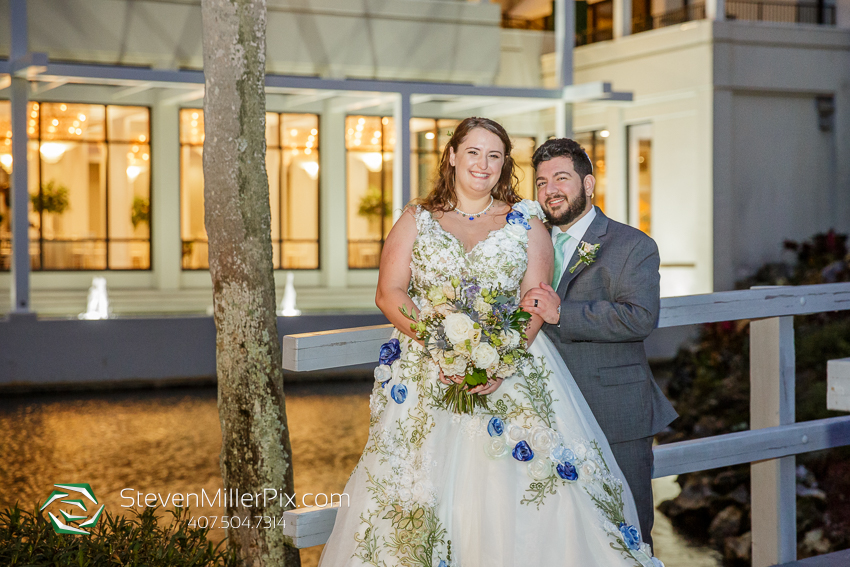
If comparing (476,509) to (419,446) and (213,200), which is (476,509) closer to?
(419,446)

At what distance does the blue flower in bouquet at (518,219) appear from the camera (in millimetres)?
3498

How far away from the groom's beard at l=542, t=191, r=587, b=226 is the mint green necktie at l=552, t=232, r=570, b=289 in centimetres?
6

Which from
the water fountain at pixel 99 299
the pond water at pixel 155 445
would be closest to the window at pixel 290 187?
the water fountain at pixel 99 299

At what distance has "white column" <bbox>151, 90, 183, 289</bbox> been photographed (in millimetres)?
19406

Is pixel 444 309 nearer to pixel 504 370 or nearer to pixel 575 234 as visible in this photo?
pixel 504 370

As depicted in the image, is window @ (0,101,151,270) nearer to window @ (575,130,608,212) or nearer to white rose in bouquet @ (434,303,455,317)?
window @ (575,130,608,212)

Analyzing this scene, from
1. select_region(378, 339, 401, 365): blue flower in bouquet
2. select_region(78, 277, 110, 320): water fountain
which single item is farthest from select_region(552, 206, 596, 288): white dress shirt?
select_region(78, 277, 110, 320): water fountain

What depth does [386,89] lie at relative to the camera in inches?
647

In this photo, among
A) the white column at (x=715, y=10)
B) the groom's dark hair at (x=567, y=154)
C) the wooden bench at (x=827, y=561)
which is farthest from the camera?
the white column at (x=715, y=10)

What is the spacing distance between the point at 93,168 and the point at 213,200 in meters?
16.7

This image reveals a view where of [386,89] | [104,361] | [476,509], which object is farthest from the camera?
[386,89]

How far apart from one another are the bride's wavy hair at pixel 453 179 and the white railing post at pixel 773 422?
140cm

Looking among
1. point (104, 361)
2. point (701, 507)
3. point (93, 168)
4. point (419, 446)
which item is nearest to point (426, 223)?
point (419, 446)

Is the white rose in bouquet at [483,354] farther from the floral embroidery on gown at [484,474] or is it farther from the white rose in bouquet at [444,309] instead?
the floral embroidery on gown at [484,474]
